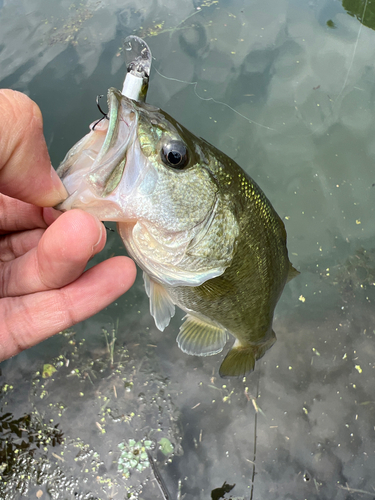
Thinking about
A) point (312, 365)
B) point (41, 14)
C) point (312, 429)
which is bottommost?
point (312, 429)

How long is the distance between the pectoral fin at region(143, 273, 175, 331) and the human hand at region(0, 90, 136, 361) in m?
0.26

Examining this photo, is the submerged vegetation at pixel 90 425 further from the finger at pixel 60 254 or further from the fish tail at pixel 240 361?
the finger at pixel 60 254

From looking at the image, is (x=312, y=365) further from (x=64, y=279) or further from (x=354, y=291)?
(x=64, y=279)

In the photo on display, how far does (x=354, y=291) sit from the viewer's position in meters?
2.90

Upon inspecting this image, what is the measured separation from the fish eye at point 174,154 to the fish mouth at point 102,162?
0.13 m

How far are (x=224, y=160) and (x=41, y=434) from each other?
2.38 metres

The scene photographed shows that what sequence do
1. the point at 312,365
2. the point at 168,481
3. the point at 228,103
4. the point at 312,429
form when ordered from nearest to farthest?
the point at 168,481
the point at 312,429
the point at 312,365
the point at 228,103

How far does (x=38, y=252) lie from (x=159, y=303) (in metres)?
0.69

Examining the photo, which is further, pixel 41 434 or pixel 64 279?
pixel 41 434

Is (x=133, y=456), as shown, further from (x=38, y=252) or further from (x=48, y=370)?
(x=38, y=252)

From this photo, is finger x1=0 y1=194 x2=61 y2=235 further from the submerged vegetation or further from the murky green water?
the submerged vegetation

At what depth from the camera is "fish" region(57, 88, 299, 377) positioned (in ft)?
3.64

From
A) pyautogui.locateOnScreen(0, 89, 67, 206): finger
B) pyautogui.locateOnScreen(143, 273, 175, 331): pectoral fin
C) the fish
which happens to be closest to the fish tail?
the fish

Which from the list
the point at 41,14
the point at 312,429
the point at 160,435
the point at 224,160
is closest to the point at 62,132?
the point at 41,14
